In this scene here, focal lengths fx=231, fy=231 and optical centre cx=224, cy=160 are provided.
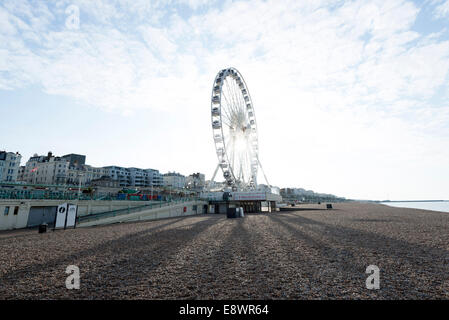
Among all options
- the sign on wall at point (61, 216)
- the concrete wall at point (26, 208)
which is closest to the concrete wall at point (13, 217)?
the concrete wall at point (26, 208)

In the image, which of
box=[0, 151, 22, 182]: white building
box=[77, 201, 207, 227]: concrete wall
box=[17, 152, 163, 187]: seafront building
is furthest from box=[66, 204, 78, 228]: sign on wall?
box=[0, 151, 22, 182]: white building

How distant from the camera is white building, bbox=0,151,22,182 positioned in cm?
8590

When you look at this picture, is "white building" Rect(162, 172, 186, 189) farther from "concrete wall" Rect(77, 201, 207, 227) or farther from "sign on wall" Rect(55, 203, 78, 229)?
"sign on wall" Rect(55, 203, 78, 229)

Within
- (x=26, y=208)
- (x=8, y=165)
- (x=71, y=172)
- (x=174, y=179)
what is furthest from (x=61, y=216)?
(x=174, y=179)

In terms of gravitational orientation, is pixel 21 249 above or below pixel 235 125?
below

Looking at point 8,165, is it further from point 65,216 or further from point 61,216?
point 61,216

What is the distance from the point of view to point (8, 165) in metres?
88.2

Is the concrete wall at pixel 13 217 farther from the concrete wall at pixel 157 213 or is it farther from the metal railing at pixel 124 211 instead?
the concrete wall at pixel 157 213

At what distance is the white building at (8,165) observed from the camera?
85.9m

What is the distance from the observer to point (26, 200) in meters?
29.1
